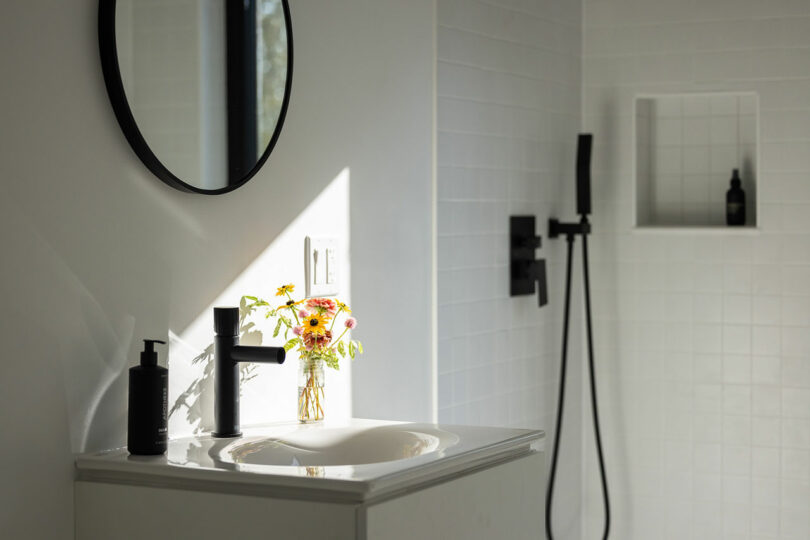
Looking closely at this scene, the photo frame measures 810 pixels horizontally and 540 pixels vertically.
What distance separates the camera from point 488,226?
2.79 meters

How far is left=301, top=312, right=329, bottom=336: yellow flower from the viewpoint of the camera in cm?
196

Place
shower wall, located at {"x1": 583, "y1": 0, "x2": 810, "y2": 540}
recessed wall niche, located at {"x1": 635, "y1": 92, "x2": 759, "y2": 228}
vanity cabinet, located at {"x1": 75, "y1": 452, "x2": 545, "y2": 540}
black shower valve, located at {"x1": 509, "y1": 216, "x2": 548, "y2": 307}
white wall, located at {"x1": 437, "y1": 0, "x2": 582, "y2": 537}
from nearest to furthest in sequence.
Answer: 1. vanity cabinet, located at {"x1": 75, "y1": 452, "x2": 545, "y2": 540}
2. white wall, located at {"x1": 437, "y1": 0, "x2": 582, "y2": 537}
3. black shower valve, located at {"x1": 509, "y1": 216, "x2": 548, "y2": 307}
4. shower wall, located at {"x1": 583, "y1": 0, "x2": 810, "y2": 540}
5. recessed wall niche, located at {"x1": 635, "y1": 92, "x2": 759, "y2": 228}

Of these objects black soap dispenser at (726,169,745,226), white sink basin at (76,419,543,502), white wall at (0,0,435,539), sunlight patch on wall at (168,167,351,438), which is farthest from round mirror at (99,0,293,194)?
black soap dispenser at (726,169,745,226)

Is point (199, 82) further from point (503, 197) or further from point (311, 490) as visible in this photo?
point (503, 197)

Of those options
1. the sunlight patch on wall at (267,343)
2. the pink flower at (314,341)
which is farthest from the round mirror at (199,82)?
the pink flower at (314,341)

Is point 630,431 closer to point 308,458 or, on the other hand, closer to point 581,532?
point 581,532

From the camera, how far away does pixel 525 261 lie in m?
2.92

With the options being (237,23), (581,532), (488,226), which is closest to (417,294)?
(488,226)

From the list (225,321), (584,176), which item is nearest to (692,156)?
(584,176)

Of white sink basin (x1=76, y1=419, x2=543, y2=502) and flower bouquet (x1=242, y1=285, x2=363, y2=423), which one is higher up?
flower bouquet (x1=242, y1=285, x2=363, y2=423)

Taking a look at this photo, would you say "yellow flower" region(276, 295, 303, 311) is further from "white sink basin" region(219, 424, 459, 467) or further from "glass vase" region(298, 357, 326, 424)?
"white sink basin" region(219, 424, 459, 467)

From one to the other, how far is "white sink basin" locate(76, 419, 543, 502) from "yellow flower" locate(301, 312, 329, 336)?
7.1 inches

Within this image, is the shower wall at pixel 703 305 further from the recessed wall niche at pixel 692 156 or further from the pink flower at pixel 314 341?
the pink flower at pixel 314 341

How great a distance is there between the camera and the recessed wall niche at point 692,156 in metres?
3.19
